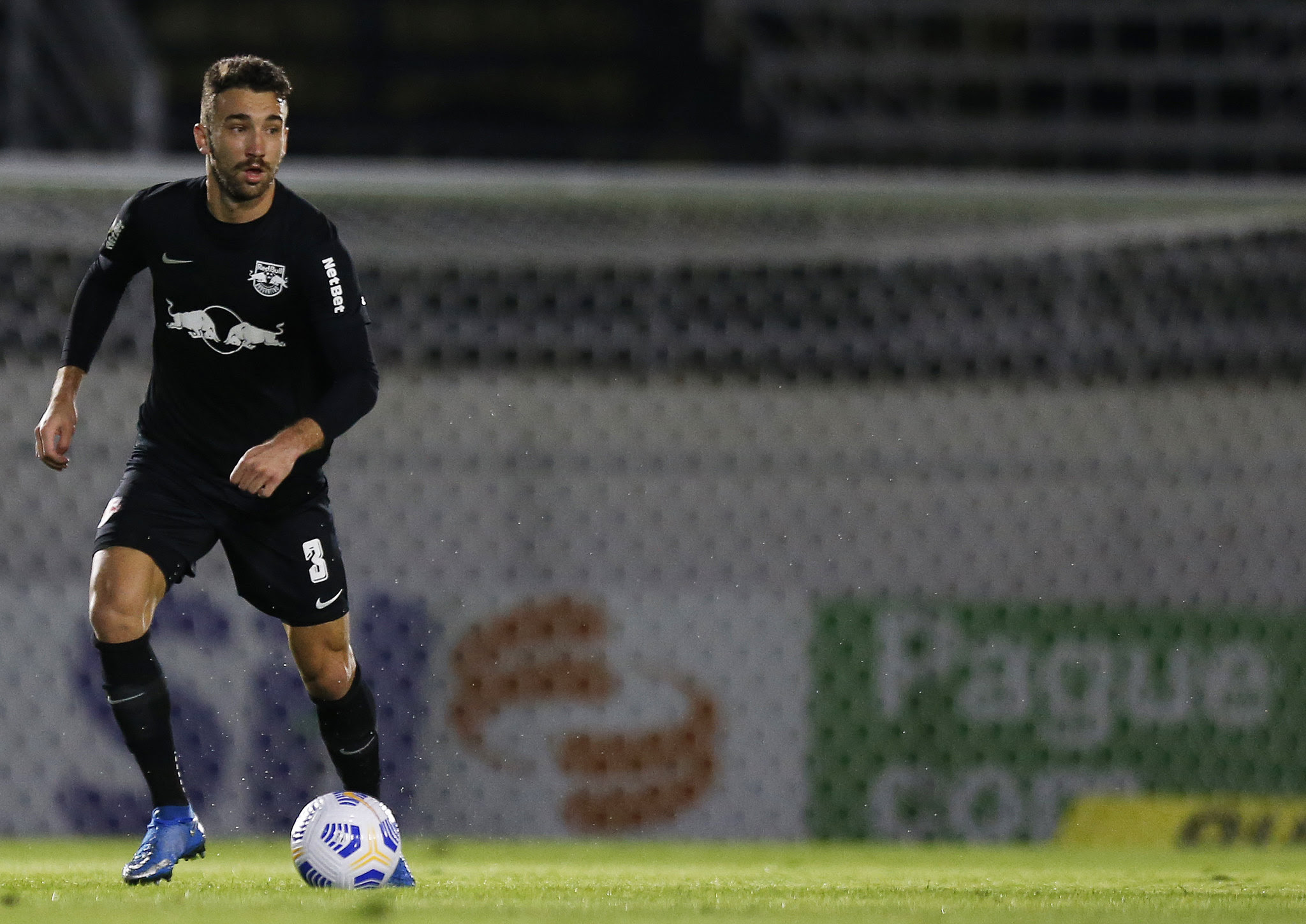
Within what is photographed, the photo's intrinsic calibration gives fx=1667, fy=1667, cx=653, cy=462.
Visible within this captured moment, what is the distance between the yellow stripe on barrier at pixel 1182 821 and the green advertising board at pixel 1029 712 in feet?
0.15

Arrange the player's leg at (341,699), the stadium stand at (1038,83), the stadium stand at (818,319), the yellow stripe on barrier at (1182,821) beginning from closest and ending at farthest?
the player's leg at (341,699), the yellow stripe on barrier at (1182,821), the stadium stand at (818,319), the stadium stand at (1038,83)

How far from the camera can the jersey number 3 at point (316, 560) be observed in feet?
12.1

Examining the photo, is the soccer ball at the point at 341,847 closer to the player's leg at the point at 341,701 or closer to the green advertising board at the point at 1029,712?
the player's leg at the point at 341,701

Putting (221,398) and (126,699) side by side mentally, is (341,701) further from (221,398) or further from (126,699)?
(221,398)

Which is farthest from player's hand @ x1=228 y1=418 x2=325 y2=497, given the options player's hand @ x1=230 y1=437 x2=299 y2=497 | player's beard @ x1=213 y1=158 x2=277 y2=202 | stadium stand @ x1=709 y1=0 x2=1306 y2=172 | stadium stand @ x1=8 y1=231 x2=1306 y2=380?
stadium stand @ x1=709 y1=0 x2=1306 y2=172

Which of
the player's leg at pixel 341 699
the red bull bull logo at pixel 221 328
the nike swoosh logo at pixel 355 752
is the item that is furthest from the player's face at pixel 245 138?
the nike swoosh logo at pixel 355 752

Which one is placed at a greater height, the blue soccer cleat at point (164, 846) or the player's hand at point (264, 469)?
the player's hand at point (264, 469)

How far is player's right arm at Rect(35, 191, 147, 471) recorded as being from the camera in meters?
3.65

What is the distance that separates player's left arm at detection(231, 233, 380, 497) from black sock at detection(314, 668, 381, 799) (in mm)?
617

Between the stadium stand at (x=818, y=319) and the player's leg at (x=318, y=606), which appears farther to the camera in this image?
the stadium stand at (x=818, y=319)

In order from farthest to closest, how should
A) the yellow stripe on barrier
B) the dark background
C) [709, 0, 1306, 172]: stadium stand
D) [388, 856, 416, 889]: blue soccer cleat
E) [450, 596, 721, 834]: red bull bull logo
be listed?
the dark background < [709, 0, 1306, 172]: stadium stand < [450, 596, 721, 834]: red bull bull logo < the yellow stripe on barrier < [388, 856, 416, 889]: blue soccer cleat

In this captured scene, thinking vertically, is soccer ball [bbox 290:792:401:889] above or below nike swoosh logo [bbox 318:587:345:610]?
below

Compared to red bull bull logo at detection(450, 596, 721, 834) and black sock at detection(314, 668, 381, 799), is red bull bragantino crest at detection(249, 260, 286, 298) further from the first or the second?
red bull bull logo at detection(450, 596, 721, 834)

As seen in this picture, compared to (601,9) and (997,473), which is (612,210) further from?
(601,9)
